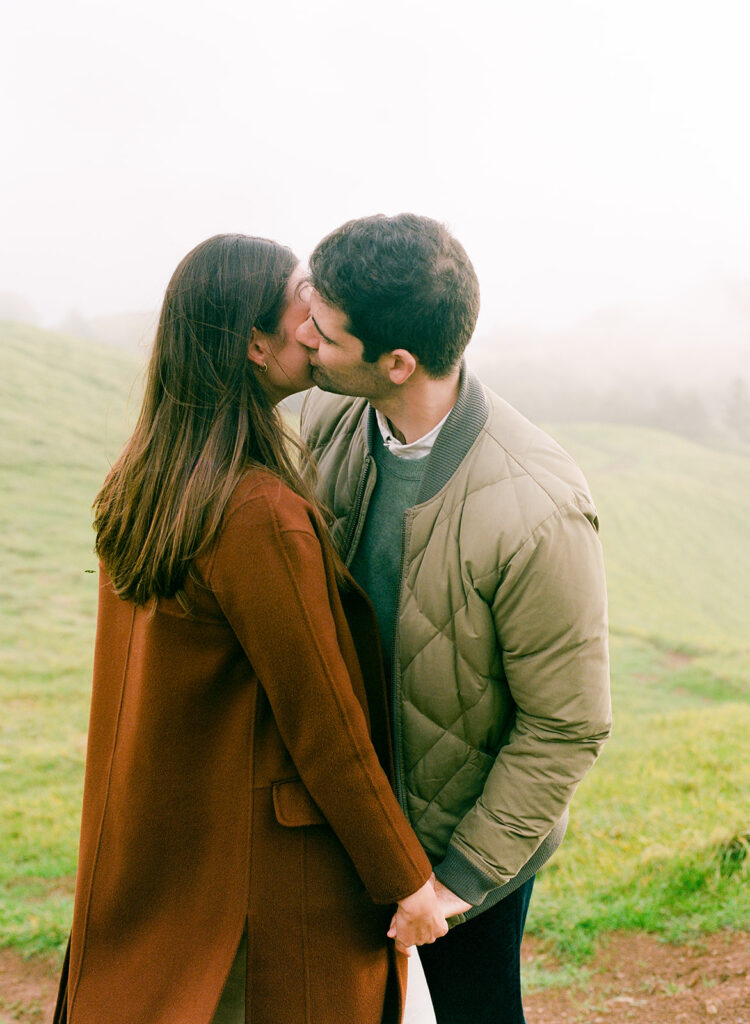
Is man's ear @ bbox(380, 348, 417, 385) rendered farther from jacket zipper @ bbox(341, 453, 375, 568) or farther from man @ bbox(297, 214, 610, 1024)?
jacket zipper @ bbox(341, 453, 375, 568)

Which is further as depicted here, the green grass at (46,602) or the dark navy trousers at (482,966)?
the green grass at (46,602)

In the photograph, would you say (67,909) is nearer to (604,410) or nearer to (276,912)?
(276,912)

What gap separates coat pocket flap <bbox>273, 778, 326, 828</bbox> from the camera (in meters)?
1.47

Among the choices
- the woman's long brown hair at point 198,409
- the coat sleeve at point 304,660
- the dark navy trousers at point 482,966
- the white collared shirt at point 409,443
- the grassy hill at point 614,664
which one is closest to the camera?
the coat sleeve at point 304,660

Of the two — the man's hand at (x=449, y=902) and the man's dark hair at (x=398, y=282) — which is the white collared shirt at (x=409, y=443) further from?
the man's hand at (x=449, y=902)

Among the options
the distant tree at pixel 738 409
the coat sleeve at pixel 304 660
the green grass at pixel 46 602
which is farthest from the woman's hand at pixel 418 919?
the distant tree at pixel 738 409

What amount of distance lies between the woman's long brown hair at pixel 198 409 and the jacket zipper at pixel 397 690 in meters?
0.28

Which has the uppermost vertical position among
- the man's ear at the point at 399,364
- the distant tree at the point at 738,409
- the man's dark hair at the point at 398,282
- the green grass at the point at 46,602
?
the man's dark hair at the point at 398,282

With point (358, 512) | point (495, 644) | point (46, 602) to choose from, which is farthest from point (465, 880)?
point (46, 602)

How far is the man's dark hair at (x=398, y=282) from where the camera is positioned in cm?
162

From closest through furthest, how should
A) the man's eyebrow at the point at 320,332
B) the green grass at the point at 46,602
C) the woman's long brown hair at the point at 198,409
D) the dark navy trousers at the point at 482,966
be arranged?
the woman's long brown hair at the point at 198,409 < the man's eyebrow at the point at 320,332 < the dark navy trousers at the point at 482,966 < the green grass at the point at 46,602

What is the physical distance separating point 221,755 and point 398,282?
984 mm

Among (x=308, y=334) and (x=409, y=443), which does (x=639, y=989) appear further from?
(x=308, y=334)

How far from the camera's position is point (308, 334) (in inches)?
65.4
